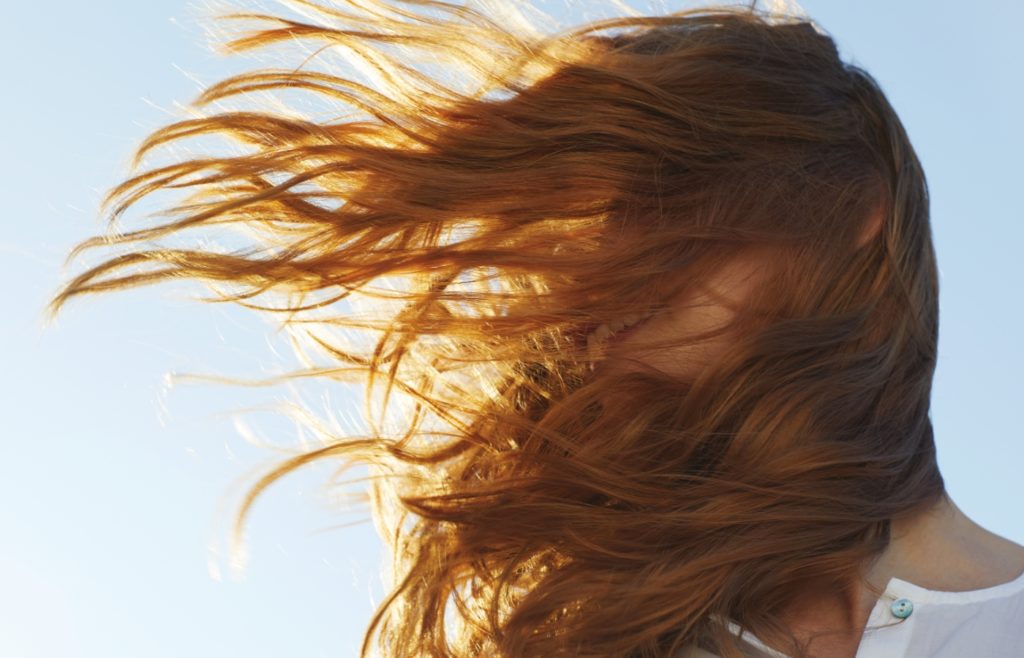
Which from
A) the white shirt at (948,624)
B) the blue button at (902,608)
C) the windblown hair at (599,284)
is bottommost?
the white shirt at (948,624)

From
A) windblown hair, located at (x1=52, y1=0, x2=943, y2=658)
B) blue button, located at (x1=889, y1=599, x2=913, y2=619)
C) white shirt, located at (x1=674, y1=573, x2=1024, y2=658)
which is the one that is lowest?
white shirt, located at (x1=674, y1=573, x2=1024, y2=658)

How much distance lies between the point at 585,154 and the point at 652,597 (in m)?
0.96

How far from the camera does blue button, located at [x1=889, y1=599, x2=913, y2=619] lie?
2291 mm

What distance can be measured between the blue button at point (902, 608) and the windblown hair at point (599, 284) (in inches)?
3.9

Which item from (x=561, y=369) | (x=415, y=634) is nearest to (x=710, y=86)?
(x=561, y=369)

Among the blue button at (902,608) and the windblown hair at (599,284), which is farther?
the windblown hair at (599,284)

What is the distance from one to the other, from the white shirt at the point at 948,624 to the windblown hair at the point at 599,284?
11cm

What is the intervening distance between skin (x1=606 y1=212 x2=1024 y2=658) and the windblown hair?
0.03 meters

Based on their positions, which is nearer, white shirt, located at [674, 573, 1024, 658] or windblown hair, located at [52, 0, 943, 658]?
white shirt, located at [674, 573, 1024, 658]

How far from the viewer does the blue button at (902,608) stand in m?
2.29

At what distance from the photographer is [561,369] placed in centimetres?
289

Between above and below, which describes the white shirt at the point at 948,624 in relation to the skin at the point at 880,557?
below

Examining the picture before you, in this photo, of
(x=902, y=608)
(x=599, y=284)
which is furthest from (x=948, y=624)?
(x=599, y=284)

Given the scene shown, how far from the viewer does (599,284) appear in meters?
2.74
